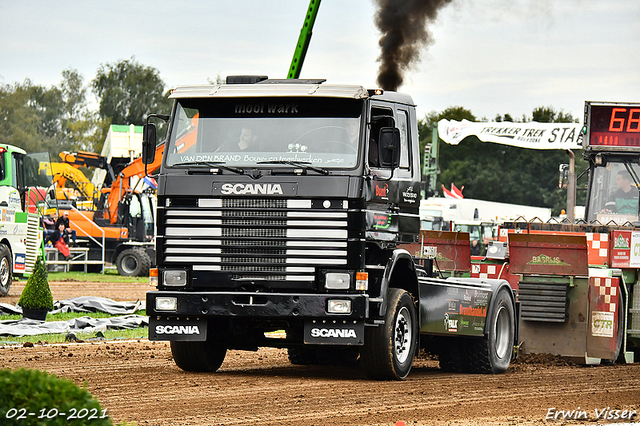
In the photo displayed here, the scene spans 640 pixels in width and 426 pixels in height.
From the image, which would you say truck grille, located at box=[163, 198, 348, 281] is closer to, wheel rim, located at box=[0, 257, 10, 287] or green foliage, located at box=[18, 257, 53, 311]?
green foliage, located at box=[18, 257, 53, 311]

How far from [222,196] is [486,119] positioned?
252ft

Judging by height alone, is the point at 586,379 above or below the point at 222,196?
below

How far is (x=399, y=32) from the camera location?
14914 mm

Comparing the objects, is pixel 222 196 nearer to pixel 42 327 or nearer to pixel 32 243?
pixel 42 327

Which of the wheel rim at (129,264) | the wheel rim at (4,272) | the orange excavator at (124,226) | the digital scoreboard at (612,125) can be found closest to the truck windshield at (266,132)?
the digital scoreboard at (612,125)

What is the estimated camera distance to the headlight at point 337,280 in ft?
33.2

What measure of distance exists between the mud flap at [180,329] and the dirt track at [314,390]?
431 mm

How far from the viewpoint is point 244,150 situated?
415 inches

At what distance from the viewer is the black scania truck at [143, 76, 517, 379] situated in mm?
10109

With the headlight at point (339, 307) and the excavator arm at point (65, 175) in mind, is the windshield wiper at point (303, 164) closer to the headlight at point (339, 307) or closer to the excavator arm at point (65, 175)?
the headlight at point (339, 307)

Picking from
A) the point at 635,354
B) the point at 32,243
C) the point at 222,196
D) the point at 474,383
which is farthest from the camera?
the point at 32,243

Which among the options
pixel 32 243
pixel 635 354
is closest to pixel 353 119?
pixel 635 354

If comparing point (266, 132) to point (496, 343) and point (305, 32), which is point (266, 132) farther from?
point (305, 32)

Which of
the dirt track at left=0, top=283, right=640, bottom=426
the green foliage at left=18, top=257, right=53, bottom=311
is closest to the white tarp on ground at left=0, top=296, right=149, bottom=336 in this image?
the green foliage at left=18, top=257, right=53, bottom=311
